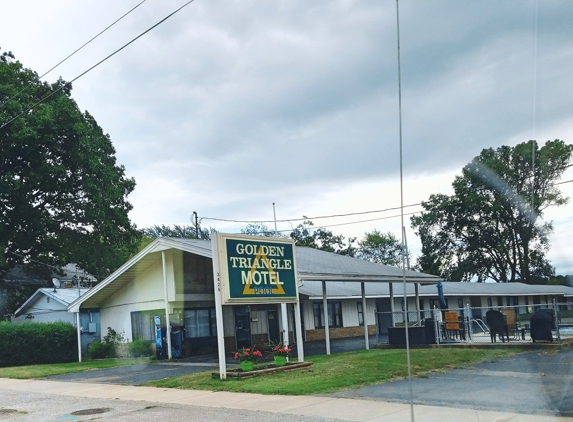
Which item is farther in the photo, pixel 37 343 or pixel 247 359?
pixel 37 343

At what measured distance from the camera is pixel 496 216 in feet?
104

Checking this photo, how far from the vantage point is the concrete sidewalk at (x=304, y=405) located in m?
9.41

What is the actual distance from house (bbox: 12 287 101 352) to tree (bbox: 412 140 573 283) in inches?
747

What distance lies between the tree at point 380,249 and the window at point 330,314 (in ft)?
143

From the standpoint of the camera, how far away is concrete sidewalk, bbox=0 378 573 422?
9414mm

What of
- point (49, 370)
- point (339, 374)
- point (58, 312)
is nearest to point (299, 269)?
point (339, 374)

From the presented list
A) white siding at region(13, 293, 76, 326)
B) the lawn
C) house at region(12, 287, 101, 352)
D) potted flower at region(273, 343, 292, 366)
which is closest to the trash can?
the lawn

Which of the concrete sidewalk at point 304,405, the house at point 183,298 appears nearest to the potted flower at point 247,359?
the concrete sidewalk at point 304,405

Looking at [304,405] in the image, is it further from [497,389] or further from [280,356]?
[280,356]

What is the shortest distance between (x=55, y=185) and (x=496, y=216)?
23.9 m

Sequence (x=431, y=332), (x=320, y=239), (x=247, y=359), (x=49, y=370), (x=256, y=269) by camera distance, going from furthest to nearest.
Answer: (x=320, y=239), (x=49, y=370), (x=431, y=332), (x=256, y=269), (x=247, y=359)

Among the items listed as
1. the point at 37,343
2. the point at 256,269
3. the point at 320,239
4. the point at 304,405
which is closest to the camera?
the point at 304,405

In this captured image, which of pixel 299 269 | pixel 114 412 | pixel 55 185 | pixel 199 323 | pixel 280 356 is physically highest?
pixel 55 185

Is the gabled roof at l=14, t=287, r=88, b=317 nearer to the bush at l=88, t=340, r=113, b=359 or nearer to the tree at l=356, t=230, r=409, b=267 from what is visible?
the bush at l=88, t=340, r=113, b=359
